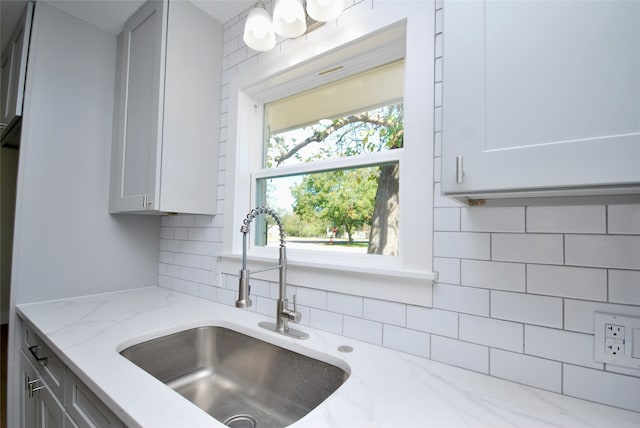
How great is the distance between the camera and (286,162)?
160 centimetres

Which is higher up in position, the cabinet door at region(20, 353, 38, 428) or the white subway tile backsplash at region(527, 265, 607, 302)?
the white subway tile backsplash at region(527, 265, 607, 302)

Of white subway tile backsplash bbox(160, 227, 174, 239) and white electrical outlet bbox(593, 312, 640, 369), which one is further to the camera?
white subway tile backsplash bbox(160, 227, 174, 239)

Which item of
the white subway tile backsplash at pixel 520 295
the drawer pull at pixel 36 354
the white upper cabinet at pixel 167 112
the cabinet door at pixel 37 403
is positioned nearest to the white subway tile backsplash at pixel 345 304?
the white subway tile backsplash at pixel 520 295

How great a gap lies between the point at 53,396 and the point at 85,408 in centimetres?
36

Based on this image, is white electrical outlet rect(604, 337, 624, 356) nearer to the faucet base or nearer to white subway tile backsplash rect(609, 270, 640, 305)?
white subway tile backsplash rect(609, 270, 640, 305)

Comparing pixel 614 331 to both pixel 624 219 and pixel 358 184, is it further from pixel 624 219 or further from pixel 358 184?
pixel 358 184

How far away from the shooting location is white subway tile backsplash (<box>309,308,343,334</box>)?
1173 mm

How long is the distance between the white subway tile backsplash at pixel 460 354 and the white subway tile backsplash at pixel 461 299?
10 centimetres

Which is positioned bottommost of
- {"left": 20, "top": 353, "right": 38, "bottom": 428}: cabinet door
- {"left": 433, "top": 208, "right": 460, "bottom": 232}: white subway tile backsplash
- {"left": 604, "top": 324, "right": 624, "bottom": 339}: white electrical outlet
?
{"left": 20, "top": 353, "right": 38, "bottom": 428}: cabinet door

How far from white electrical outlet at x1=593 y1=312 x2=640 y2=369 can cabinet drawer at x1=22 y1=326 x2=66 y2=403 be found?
1.60 metres

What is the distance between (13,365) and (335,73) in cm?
218

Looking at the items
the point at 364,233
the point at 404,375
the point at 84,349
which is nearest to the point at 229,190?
the point at 364,233

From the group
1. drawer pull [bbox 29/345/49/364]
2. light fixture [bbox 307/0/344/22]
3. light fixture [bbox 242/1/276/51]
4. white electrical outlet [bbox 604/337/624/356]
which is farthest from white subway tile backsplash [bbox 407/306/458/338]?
drawer pull [bbox 29/345/49/364]

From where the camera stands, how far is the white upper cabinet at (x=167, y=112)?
148 centimetres
